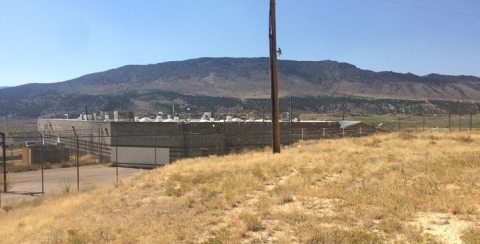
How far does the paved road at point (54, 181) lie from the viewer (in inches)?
1308

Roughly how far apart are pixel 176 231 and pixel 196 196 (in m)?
4.46

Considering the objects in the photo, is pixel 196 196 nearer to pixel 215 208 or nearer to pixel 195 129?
pixel 215 208

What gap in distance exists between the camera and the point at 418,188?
15148 millimetres

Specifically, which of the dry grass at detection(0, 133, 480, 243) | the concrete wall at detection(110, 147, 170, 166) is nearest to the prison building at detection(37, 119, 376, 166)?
the concrete wall at detection(110, 147, 170, 166)

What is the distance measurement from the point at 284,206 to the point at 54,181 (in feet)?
113

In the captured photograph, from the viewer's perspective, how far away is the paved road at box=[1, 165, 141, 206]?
3322cm

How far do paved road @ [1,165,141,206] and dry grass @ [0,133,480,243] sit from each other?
10.5 metres

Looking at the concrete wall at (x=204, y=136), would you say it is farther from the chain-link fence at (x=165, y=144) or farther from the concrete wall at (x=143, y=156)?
the concrete wall at (x=143, y=156)

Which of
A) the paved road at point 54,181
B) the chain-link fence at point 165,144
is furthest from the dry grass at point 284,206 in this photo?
the chain-link fence at point 165,144

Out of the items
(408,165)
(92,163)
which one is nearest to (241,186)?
(408,165)

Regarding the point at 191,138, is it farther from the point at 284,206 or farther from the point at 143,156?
the point at 284,206

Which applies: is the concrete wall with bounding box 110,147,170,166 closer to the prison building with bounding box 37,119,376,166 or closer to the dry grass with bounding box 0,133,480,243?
the prison building with bounding box 37,119,376,166

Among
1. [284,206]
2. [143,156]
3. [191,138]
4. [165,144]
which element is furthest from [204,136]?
[284,206]

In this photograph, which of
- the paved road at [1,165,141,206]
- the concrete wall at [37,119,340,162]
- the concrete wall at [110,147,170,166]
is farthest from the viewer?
the concrete wall at [110,147,170,166]
